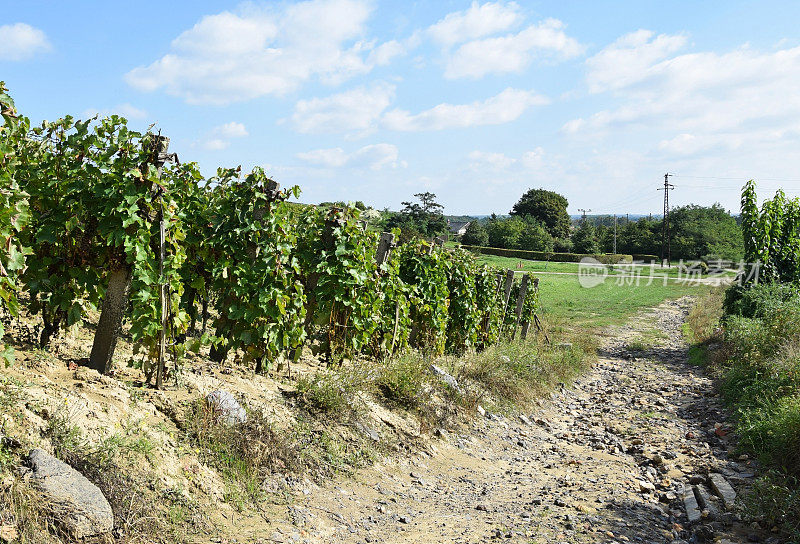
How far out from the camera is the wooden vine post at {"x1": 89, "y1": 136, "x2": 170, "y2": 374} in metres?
4.86

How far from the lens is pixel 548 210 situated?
89.8 m

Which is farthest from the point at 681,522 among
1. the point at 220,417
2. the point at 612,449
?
the point at 220,417

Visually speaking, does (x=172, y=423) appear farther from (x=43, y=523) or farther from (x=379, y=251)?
(x=379, y=251)

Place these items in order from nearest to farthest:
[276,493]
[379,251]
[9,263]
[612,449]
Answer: [9,263] < [276,493] < [612,449] < [379,251]

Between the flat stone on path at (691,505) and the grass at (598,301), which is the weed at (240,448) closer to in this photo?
the flat stone on path at (691,505)

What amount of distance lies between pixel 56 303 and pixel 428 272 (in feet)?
19.7

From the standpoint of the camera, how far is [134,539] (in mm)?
3361

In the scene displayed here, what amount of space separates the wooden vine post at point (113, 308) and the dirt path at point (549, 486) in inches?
75.4

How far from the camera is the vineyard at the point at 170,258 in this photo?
4.77 metres

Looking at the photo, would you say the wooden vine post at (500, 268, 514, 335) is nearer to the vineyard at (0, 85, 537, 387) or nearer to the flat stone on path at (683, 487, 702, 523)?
the vineyard at (0, 85, 537, 387)

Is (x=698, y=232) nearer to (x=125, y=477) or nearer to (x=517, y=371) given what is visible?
(x=517, y=371)

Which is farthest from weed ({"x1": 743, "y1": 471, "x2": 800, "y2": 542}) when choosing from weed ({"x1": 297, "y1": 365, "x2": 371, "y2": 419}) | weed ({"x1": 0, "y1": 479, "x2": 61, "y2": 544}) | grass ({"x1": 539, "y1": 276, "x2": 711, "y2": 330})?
grass ({"x1": 539, "y1": 276, "x2": 711, "y2": 330})

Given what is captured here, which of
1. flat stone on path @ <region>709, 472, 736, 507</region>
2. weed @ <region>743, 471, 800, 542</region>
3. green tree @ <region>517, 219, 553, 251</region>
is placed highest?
green tree @ <region>517, 219, 553, 251</region>

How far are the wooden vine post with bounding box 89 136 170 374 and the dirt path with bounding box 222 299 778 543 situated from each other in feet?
6.28
